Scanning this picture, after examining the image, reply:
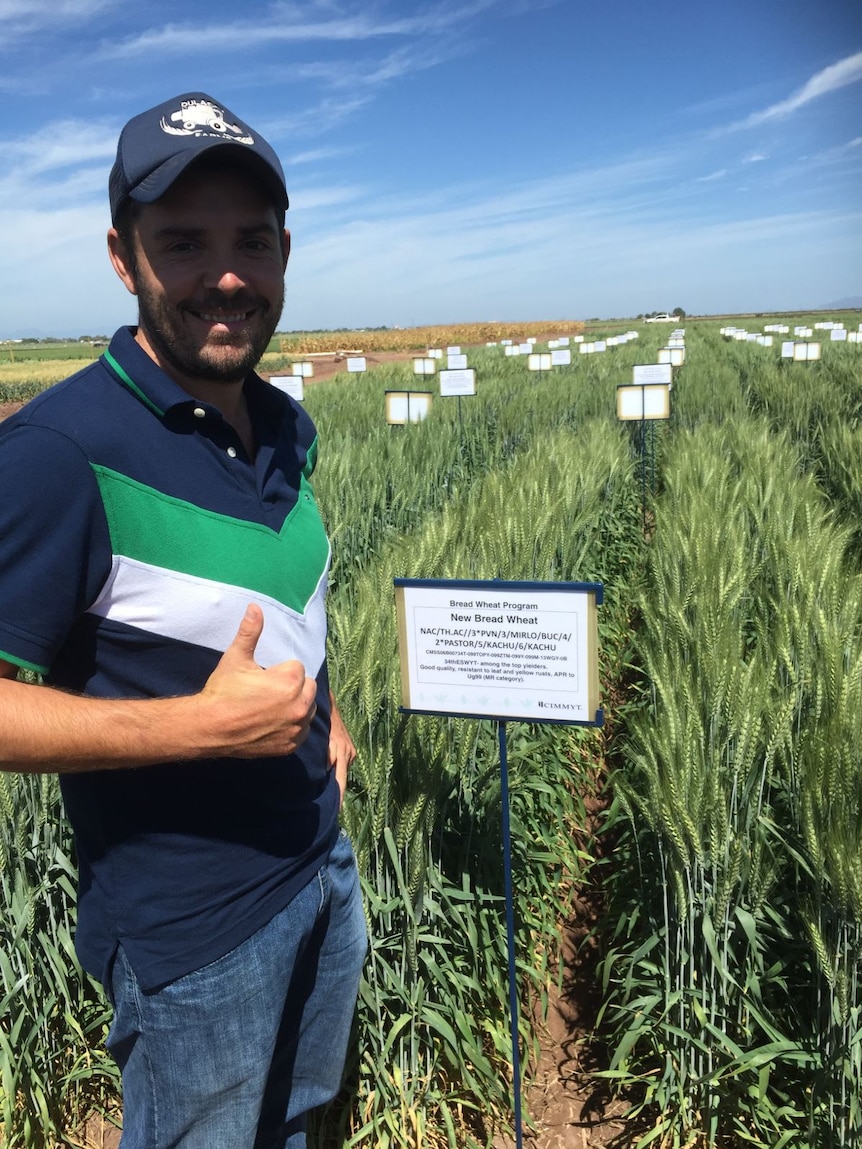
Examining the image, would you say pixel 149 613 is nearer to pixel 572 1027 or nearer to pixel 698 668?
pixel 698 668

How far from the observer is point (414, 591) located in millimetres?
1516

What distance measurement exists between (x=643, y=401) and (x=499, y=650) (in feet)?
18.5

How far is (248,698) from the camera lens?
927mm

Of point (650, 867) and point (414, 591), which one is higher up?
point (414, 591)

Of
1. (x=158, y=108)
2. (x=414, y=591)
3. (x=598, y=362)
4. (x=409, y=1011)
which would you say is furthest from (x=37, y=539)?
(x=598, y=362)

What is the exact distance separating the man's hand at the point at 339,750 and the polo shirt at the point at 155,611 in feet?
0.58

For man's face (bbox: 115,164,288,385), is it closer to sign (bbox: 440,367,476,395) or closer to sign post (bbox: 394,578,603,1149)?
sign post (bbox: 394,578,603,1149)

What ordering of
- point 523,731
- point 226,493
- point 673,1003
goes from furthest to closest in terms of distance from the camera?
point 523,731
point 673,1003
point 226,493

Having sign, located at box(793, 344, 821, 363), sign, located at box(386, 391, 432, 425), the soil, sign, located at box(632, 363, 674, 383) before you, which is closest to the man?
the soil

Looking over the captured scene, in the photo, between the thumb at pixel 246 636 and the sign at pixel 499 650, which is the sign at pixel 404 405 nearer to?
the sign at pixel 499 650

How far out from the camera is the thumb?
928 mm

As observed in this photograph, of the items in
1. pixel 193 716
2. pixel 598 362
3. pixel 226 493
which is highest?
pixel 598 362

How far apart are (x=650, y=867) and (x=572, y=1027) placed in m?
0.46

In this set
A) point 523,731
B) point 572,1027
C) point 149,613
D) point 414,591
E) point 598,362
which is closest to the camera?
point 149,613
